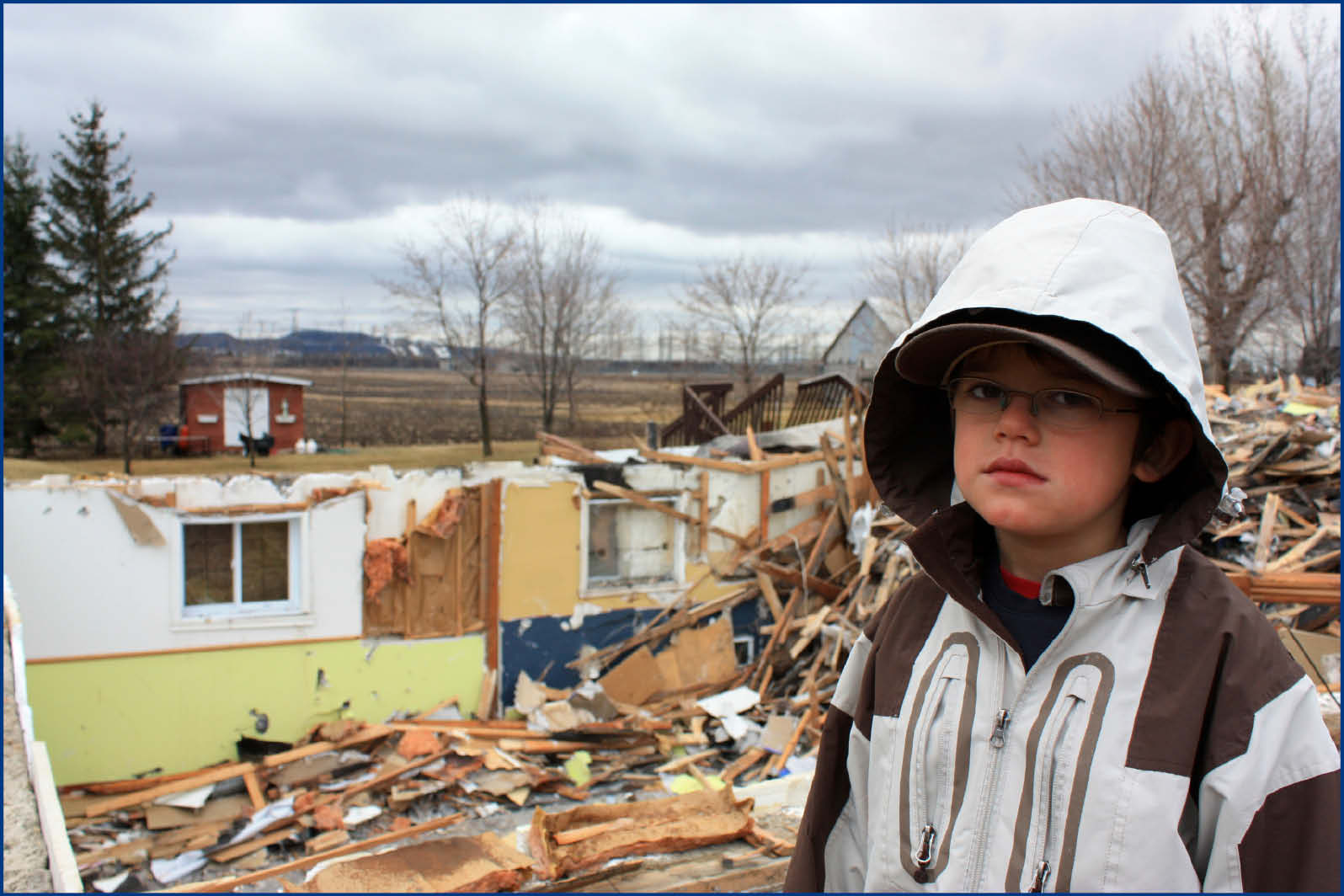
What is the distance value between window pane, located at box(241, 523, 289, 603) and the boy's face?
38.2ft

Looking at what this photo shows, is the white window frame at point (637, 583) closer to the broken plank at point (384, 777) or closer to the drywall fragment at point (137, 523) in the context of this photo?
the broken plank at point (384, 777)

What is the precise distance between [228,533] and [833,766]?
447 inches

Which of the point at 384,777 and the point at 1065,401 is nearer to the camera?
the point at 1065,401

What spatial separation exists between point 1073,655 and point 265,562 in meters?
13.8

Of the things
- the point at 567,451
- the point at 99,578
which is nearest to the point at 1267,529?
the point at 567,451

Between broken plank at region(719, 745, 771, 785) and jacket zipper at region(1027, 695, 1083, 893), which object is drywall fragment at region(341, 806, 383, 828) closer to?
broken plank at region(719, 745, 771, 785)

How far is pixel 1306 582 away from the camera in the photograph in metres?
7.60

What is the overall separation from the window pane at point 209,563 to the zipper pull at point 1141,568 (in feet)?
37.5

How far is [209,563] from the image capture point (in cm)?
1230

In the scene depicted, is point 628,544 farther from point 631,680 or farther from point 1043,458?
point 1043,458

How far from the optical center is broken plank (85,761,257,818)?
1002cm

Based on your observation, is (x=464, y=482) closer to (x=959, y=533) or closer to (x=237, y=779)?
(x=237, y=779)

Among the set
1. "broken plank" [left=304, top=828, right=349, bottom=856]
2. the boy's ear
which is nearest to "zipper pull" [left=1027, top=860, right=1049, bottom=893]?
the boy's ear

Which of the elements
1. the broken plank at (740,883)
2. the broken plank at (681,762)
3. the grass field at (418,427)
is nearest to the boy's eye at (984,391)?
the broken plank at (740,883)
